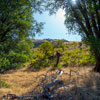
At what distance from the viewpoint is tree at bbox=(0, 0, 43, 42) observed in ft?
19.8

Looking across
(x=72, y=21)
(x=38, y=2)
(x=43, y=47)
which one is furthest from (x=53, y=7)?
(x=43, y=47)

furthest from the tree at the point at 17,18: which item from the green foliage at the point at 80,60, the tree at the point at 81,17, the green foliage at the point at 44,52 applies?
the green foliage at the point at 44,52

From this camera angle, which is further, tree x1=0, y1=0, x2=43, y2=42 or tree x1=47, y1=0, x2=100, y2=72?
tree x1=47, y1=0, x2=100, y2=72

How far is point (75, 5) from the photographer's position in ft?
25.3

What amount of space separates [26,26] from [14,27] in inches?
33.9

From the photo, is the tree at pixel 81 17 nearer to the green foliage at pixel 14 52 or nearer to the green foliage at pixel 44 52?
the green foliage at pixel 14 52

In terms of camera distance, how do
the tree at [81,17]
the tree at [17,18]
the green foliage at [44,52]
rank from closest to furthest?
the tree at [17,18]
the tree at [81,17]
the green foliage at [44,52]

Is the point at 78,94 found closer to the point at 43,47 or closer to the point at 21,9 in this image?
the point at 21,9

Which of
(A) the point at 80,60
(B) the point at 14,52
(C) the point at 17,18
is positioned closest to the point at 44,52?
(A) the point at 80,60

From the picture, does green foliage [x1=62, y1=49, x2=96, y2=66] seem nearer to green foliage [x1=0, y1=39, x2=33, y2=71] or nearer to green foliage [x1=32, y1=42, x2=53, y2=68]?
green foliage [x1=32, y1=42, x2=53, y2=68]

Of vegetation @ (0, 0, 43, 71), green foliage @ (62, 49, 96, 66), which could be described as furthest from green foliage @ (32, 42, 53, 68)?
vegetation @ (0, 0, 43, 71)

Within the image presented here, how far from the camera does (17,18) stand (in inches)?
256

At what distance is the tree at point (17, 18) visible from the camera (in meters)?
6.02

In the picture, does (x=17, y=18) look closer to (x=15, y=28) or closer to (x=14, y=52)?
(x=15, y=28)
